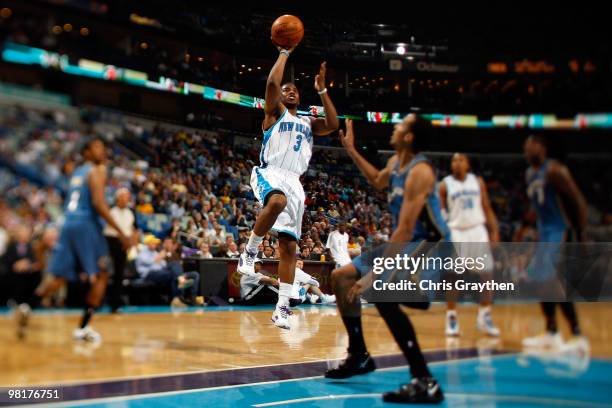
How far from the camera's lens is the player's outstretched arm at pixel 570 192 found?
2115 millimetres

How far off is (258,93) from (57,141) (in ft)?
3.22

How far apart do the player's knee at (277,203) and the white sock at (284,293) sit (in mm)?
345

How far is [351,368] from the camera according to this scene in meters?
2.72

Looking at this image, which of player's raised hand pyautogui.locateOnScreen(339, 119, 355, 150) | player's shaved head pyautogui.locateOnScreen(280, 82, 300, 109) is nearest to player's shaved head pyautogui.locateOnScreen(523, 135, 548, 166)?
player's raised hand pyautogui.locateOnScreen(339, 119, 355, 150)

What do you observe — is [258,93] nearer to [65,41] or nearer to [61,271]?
[65,41]

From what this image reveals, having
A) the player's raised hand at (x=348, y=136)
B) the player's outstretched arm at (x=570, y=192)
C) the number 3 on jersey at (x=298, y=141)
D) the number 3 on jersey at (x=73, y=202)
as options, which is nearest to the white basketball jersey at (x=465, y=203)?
the player's outstretched arm at (x=570, y=192)

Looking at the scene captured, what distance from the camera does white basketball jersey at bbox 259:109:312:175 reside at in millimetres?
2670

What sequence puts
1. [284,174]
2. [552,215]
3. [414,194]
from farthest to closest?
1. [284,174]
2. [552,215]
3. [414,194]

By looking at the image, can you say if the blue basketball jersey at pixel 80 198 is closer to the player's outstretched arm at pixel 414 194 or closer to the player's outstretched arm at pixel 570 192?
the player's outstretched arm at pixel 414 194

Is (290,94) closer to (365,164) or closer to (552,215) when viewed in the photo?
(365,164)

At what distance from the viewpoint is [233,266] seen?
276cm

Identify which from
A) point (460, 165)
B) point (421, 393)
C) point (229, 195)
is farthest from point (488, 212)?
point (229, 195)

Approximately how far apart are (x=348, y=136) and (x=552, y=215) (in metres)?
0.95

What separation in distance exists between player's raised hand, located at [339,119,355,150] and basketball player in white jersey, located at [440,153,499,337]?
47 cm
